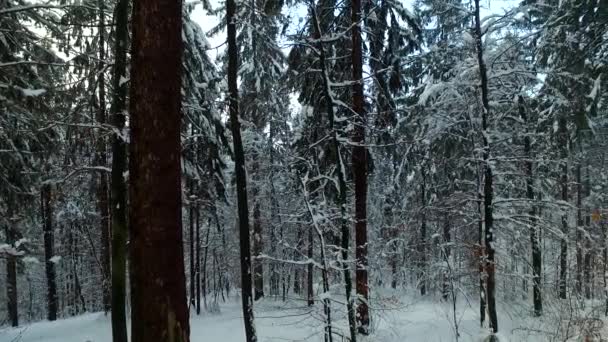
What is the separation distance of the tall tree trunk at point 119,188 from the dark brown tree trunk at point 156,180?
5576 mm

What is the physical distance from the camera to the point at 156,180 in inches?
147

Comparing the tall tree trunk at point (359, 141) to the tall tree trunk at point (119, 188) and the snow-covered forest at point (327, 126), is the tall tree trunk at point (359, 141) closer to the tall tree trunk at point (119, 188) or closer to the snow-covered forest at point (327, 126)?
the snow-covered forest at point (327, 126)

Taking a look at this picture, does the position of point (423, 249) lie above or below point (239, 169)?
below

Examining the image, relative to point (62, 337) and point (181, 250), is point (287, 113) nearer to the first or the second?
point (62, 337)

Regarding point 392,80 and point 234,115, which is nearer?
point 234,115

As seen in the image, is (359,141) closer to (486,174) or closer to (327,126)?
(327,126)

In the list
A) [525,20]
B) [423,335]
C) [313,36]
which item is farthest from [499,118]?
[423,335]

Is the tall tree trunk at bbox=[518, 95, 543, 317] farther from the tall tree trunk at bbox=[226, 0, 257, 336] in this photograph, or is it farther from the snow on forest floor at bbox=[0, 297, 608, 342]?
the tall tree trunk at bbox=[226, 0, 257, 336]

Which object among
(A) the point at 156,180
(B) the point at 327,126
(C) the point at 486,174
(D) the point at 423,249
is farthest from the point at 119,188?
(D) the point at 423,249

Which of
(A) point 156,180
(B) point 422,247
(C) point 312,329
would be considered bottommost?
(C) point 312,329

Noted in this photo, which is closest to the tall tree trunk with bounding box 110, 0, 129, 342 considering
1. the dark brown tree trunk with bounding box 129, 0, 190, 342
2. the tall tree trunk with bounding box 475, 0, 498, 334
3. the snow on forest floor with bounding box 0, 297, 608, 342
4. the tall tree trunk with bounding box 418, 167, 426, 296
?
the snow on forest floor with bounding box 0, 297, 608, 342

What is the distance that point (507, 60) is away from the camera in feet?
39.3

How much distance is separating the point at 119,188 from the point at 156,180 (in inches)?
242

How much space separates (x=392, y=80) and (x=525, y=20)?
3321 mm
